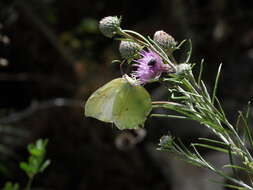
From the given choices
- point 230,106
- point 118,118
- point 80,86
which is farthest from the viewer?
point 80,86

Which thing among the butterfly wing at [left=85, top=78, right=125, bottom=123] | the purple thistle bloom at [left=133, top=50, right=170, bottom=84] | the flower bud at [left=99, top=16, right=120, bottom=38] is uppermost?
the flower bud at [left=99, top=16, right=120, bottom=38]

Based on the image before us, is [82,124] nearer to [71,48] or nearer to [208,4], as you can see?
[71,48]

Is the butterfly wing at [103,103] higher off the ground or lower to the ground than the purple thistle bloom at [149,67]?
lower

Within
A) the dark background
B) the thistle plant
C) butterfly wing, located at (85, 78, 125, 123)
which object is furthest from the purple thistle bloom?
the dark background

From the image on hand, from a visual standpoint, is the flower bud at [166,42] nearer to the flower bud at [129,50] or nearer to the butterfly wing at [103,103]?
the flower bud at [129,50]

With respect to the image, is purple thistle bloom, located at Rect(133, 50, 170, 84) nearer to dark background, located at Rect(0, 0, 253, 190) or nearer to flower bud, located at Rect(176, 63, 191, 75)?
flower bud, located at Rect(176, 63, 191, 75)

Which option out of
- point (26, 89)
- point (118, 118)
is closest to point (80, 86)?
point (26, 89)

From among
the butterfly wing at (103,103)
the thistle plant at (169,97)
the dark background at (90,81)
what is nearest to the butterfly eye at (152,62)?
the thistle plant at (169,97)
